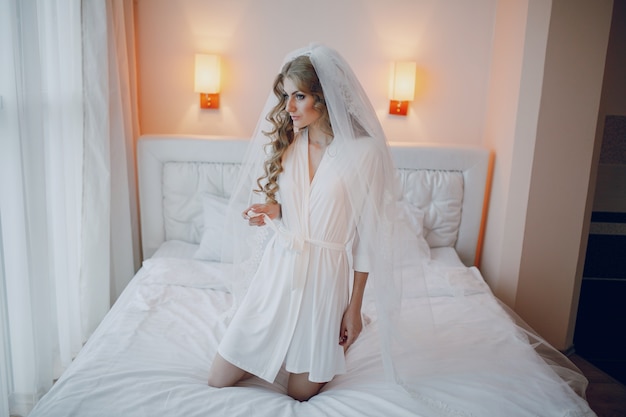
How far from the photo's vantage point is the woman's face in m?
1.76

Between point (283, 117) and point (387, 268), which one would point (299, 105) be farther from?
point (387, 268)

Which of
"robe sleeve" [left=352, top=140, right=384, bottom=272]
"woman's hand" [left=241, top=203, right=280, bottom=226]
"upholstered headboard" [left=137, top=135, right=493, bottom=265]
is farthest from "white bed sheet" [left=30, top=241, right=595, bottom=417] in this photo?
"upholstered headboard" [left=137, top=135, right=493, bottom=265]

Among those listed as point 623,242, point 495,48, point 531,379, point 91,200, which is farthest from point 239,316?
point 623,242

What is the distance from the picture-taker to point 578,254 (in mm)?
2994

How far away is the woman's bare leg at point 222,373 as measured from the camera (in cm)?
180

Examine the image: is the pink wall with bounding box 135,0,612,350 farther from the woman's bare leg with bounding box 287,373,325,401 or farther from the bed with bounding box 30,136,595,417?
the woman's bare leg with bounding box 287,373,325,401

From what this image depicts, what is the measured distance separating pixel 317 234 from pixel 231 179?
153 cm

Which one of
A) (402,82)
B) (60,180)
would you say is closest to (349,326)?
(60,180)

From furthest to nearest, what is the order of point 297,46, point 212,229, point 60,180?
1. point 297,46
2. point 212,229
3. point 60,180

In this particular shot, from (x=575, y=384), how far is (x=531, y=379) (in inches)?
13.9

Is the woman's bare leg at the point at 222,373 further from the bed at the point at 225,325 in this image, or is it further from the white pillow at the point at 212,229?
the white pillow at the point at 212,229

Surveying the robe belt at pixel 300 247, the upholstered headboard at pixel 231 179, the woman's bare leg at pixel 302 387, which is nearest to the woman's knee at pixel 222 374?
the woman's bare leg at pixel 302 387

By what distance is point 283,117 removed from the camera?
1.91 meters

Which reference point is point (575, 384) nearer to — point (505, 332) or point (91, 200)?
point (505, 332)
